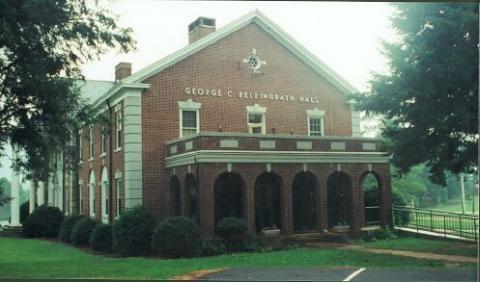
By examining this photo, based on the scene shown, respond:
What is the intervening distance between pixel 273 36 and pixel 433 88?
3507mm

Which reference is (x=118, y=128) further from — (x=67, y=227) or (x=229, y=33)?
(x=229, y=33)

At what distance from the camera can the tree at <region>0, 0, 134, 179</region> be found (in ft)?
37.9

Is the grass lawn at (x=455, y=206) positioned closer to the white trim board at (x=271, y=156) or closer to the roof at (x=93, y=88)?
the white trim board at (x=271, y=156)

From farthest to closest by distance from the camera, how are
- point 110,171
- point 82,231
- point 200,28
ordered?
point 110,171 → point 82,231 → point 200,28

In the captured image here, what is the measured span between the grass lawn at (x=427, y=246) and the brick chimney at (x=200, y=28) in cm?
559

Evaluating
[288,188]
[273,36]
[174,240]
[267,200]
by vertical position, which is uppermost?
[273,36]

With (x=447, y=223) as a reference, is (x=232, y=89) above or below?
above

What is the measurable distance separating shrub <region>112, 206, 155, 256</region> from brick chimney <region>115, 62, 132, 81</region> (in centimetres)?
293

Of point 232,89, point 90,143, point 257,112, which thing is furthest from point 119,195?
point 257,112

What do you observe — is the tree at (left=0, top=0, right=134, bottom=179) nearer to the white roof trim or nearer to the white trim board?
the white roof trim

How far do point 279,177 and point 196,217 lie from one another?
2.07 meters

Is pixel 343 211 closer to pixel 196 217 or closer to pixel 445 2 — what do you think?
pixel 196 217

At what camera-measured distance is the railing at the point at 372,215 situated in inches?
472

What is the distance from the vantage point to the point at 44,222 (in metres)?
13.5
